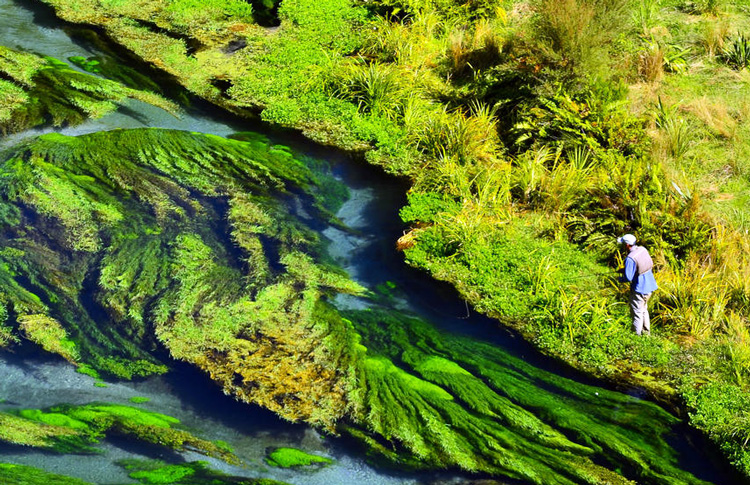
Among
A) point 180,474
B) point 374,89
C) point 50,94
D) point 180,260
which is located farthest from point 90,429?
point 374,89

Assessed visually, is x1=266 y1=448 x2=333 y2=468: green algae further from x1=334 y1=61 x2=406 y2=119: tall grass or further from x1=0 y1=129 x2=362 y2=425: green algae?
x1=334 y1=61 x2=406 y2=119: tall grass

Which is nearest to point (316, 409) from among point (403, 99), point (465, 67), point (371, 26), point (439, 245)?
point (439, 245)

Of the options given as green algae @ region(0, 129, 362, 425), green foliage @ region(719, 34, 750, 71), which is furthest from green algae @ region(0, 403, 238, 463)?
green foliage @ region(719, 34, 750, 71)

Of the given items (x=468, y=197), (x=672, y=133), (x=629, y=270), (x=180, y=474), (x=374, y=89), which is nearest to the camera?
(x=180, y=474)

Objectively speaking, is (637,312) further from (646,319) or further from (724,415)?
(724,415)

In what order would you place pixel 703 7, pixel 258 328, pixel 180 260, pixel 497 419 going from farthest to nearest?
pixel 703 7 < pixel 180 260 < pixel 258 328 < pixel 497 419

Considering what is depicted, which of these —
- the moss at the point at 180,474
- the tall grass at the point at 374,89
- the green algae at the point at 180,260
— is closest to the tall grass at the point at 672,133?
the tall grass at the point at 374,89
